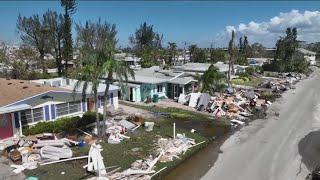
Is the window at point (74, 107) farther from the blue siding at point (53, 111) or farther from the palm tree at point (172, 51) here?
the palm tree at point (172, 51)

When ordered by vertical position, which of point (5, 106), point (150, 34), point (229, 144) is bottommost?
point (229, 144)

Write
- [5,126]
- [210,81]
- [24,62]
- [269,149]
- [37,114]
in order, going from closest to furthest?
[5,126], [269,149], [37,114], [210,81], [24,62]

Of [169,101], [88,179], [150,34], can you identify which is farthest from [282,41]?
[88,179]

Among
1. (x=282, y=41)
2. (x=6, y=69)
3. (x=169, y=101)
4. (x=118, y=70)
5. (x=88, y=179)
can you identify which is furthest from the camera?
(x=282, y=41)

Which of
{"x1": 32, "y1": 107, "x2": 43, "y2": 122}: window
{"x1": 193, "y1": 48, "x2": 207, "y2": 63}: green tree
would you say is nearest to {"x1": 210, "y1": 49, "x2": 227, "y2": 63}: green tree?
{"x1": 193, "y1": 48, "x2": 207, "y2": 63}: green tree

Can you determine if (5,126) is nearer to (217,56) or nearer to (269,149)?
(269,149)

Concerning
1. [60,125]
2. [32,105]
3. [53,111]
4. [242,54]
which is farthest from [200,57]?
[32,105]

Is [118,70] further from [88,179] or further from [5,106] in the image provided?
[5,106]
